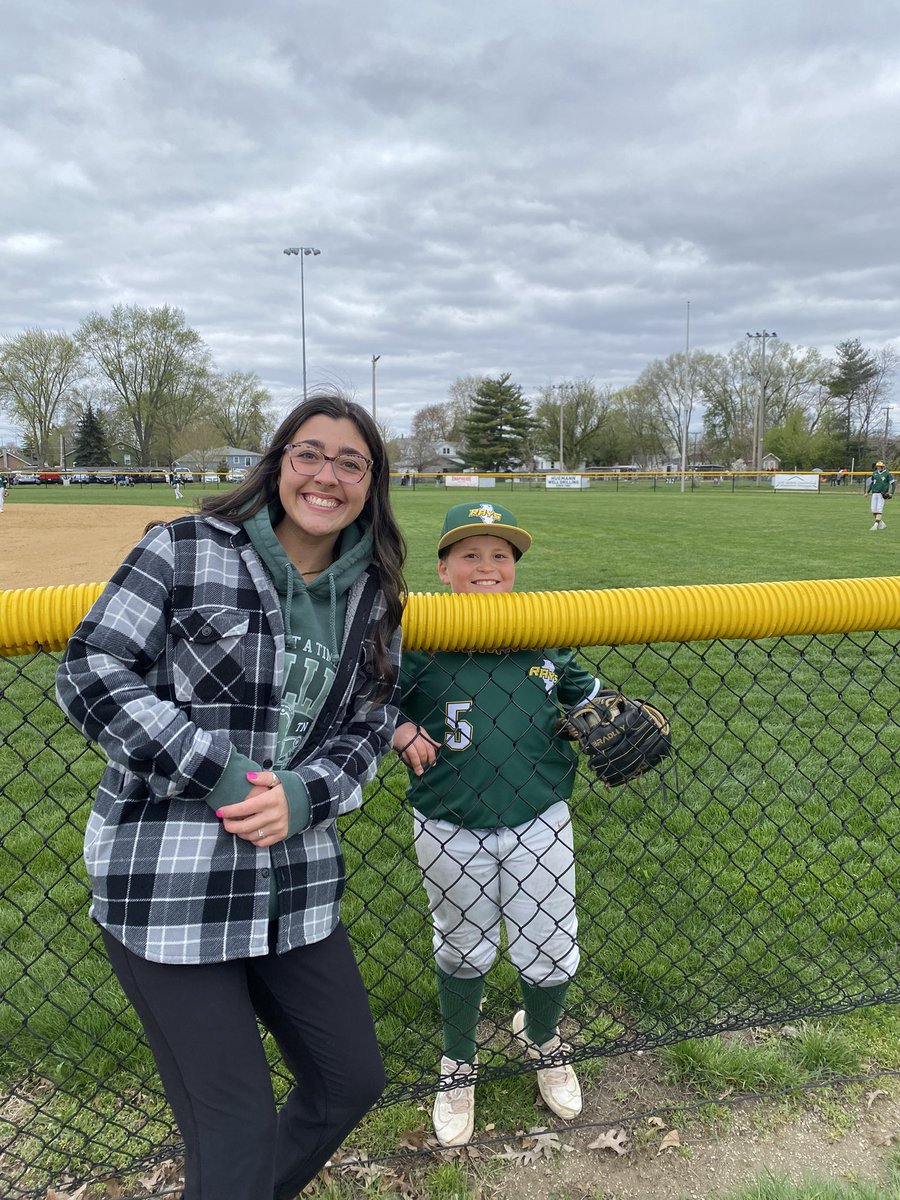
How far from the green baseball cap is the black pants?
1018 millimetres

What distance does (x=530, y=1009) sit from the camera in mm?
2145

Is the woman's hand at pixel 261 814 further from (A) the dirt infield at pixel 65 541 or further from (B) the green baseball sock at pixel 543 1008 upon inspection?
(A) the dirt infield at pixel 65 541

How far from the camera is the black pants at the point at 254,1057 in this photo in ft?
4.37

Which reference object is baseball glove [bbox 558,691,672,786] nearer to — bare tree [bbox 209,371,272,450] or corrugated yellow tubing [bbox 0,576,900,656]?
corrugated yellow tubing [bbox 0,576,900,656]

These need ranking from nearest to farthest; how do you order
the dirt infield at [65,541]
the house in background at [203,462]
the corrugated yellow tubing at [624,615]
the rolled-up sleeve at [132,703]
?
1. the rolled-up sleeve at [132,703]
2. the corrugated yellow tubing at [624,615]
3. the dirt infield at [65,541]
4. the house in background at [203,462]

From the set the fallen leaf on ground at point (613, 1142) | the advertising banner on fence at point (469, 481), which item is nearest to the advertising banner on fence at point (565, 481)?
the advertising banner on fence at point (469, 481)

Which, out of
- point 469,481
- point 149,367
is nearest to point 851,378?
point 469,481

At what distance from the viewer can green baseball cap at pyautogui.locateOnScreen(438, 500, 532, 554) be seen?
80.4 inches

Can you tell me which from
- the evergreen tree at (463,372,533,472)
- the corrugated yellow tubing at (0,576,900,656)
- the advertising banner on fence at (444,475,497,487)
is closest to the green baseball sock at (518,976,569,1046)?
the corrugated yellow tubing at (0,576,900,656)

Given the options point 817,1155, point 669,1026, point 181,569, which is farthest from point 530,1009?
point 181,569

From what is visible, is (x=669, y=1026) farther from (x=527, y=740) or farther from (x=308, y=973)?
(x=308, y=973)

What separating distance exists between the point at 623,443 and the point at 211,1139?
234 ft

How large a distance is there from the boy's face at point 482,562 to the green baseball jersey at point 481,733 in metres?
0.23

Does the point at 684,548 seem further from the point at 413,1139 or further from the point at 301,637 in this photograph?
the point at 301,637
